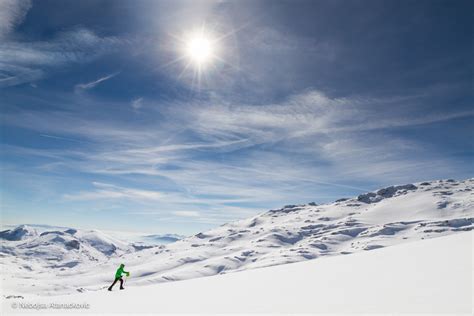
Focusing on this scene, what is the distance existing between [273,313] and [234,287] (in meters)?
5.98

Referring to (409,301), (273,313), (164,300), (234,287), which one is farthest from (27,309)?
(409,301)

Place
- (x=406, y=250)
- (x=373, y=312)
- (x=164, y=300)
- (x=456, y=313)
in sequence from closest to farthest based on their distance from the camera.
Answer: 1. (x=456, y=313)
2. (x=373, y=312)
3. (x=164, y=300)
4. (x=406, y=250)

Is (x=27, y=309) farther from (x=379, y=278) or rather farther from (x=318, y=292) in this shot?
(x=379, y=278)

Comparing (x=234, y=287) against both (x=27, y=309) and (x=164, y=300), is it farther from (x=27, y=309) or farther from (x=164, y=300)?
(x=27, y=309)

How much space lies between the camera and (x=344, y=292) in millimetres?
12430

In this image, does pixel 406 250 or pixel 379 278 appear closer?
pixel 379 278

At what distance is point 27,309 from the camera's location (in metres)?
14.4

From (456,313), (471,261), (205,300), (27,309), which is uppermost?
(471,261)

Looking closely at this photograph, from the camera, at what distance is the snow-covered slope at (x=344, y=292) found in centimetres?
1012

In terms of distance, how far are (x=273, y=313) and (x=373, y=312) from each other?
10.5ft

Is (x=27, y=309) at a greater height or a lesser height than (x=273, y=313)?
lesser

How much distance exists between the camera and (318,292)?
13016mm

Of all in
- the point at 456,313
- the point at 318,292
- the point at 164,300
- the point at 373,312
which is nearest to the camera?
the point at 456,313

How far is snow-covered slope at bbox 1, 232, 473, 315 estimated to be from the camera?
1012 cm
